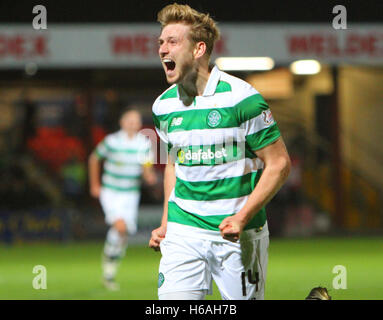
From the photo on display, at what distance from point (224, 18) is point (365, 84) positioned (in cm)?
547

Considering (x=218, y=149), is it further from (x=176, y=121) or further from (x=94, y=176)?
(x=94, y=176)

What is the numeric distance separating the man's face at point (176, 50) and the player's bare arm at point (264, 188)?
62 cm

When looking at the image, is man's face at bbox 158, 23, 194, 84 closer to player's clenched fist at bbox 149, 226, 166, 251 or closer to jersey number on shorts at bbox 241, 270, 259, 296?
player's clenched fist at bbox 149, 226, 166, 251

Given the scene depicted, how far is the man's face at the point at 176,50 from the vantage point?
4.55 meters

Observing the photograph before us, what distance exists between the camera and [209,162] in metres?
4.58

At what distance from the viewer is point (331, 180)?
68.0ft

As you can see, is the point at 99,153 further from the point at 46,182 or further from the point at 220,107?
the point at 46,182

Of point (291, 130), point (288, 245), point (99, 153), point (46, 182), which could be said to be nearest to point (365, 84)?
point (291, 130)

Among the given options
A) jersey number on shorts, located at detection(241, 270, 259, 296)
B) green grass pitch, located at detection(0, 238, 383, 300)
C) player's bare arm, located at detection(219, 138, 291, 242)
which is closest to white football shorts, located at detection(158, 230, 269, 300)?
jersey number on shorts, located at detection(241, 270, 259, 296)

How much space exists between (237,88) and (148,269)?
8.12 metres
